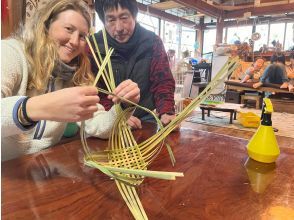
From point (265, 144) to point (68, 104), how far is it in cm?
50

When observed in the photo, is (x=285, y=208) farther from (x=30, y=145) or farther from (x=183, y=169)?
(x=30, y=145)

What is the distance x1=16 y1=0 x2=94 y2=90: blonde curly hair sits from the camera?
31.1 inches

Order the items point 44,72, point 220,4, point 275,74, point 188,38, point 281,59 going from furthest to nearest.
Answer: point 188,38 → point 220,4 → point 281,59 → point 275,74 → point 44,72

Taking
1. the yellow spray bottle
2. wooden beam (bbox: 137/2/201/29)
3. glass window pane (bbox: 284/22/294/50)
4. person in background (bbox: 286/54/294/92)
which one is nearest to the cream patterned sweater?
the yellow spray bottle

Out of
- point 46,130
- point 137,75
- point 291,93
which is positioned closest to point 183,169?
point 46,130

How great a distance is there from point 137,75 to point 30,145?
0.63 metres

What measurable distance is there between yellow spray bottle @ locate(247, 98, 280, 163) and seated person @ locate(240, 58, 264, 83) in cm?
508

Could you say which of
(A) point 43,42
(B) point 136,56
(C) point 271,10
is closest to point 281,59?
(C) point 271,10

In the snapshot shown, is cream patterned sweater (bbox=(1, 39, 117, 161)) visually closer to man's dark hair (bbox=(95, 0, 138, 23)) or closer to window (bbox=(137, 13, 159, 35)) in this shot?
man's dark hair (bbox=(95, 0, 138, 23))

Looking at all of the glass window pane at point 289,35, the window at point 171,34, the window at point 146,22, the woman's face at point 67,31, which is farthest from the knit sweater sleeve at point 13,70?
the glass window pane at point 289,35

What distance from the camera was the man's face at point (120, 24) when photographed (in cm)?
115

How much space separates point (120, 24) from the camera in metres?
1.18

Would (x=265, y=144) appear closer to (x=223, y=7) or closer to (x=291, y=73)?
(x=291, y=73)

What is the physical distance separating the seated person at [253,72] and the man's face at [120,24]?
471 cm
